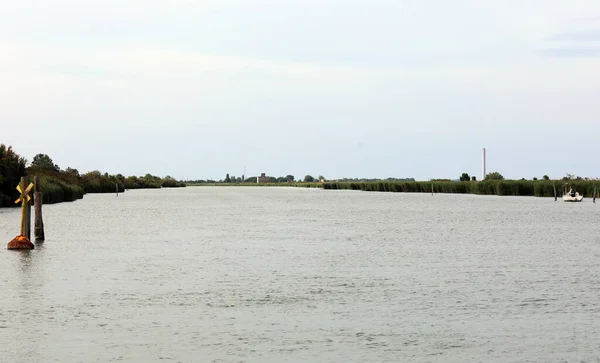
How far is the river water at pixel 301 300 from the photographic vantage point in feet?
44.1

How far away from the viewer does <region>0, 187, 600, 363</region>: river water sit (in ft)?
44.1

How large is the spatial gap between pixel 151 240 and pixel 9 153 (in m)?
33.8

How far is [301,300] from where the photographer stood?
61.2 feet

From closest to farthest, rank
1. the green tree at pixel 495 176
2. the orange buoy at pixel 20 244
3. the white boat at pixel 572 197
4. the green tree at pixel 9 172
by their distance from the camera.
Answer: the orange buoy at pixel 20 244, the green tree at pixel 9 172, the white boat at pixel 572 197, the green tree at pixel 495 176

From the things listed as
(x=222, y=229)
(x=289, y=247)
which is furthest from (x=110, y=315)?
(x=222, y=229)

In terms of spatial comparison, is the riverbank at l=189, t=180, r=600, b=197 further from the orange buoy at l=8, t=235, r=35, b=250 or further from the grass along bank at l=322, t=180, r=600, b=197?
the orange buoy at l=8, t=235, r=35, b=250

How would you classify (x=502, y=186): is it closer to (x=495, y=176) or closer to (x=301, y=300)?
(x=495, y=176)

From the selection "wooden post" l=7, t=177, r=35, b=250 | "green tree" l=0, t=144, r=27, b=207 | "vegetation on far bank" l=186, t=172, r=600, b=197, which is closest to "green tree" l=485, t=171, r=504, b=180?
A: "vegetation on far bank" l=186, t=172, r=600, b=197

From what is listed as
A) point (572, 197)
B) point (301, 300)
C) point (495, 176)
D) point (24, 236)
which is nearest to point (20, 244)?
point (24, 236)

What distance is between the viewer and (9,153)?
6631cm

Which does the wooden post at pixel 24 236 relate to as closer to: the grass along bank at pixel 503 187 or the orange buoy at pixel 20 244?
the orange buoy at pixel 20 244

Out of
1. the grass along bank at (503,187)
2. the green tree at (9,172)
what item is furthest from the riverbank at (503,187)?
the green tree at (9,172)

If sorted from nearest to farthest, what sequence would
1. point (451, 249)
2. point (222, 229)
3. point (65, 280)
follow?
point (65, 280) → point (451, 249) → point (222, 229)

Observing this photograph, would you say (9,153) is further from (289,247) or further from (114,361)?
(114,361)
